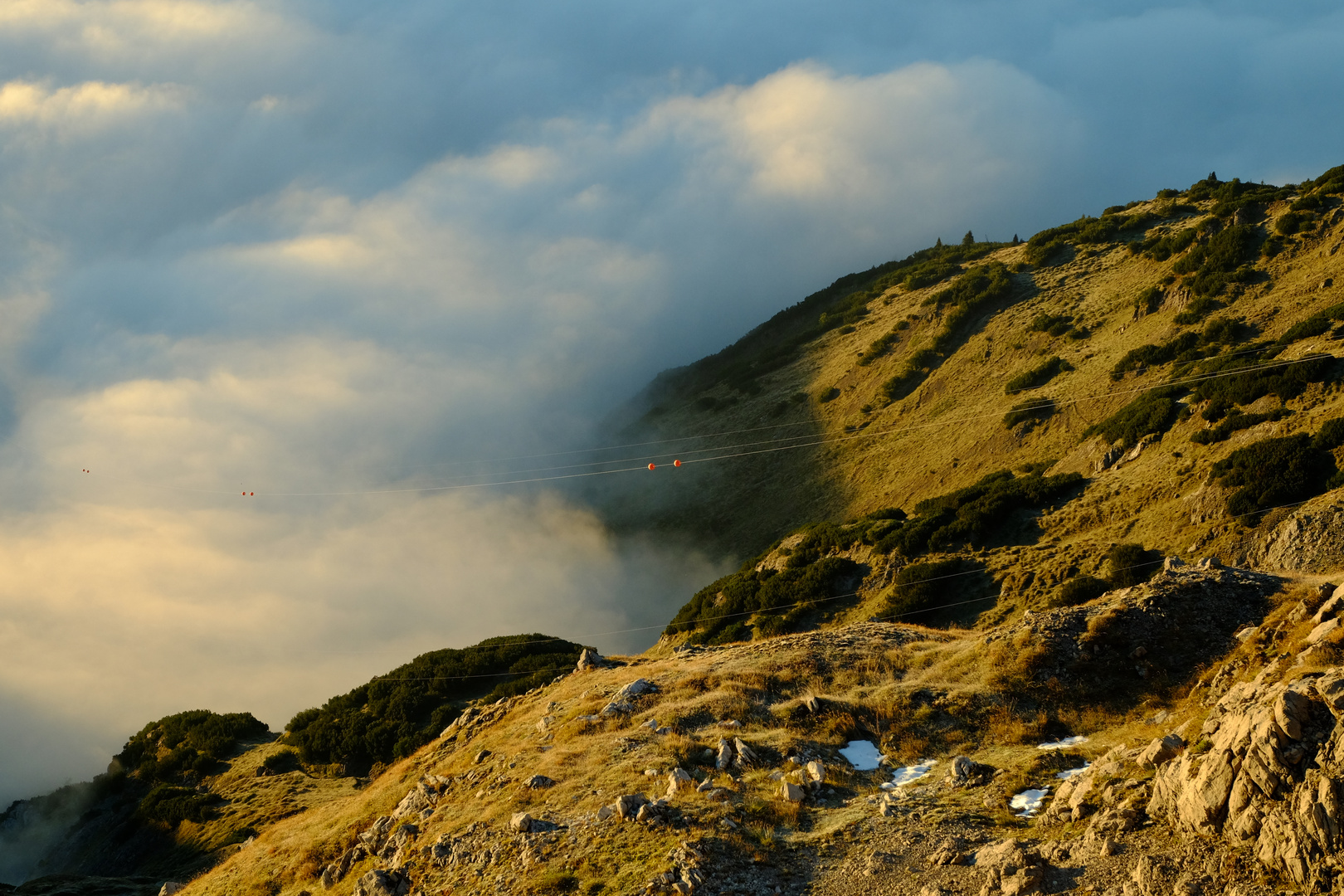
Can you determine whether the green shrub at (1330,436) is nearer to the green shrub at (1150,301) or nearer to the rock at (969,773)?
the rock at (969,773)

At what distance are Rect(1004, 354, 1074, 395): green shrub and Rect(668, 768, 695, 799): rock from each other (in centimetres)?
5771

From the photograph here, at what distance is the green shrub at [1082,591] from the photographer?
34.2 meters

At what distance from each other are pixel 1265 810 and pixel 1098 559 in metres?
27.5

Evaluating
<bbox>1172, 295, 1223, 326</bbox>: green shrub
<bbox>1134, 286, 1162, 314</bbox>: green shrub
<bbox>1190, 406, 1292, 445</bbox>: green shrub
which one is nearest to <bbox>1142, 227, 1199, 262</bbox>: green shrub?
<bbox>1134, 286, 1162, 314</bbox>: green shrub

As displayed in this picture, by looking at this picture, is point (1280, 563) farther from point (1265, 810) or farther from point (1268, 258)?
point (1268, 258)

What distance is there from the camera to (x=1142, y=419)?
1863 inches

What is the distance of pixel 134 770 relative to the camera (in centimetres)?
4853

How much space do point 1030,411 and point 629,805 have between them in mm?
53725

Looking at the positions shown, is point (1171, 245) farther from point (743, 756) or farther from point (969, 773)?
point (743, 756)

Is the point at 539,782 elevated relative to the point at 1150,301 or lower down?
lower down

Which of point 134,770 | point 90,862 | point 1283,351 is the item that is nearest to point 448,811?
point 90,862

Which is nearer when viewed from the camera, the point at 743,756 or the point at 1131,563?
the point at 743,756

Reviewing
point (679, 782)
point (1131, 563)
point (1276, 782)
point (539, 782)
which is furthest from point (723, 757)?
point (1131, 563)

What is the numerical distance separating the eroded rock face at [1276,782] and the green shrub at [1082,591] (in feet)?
71.2
